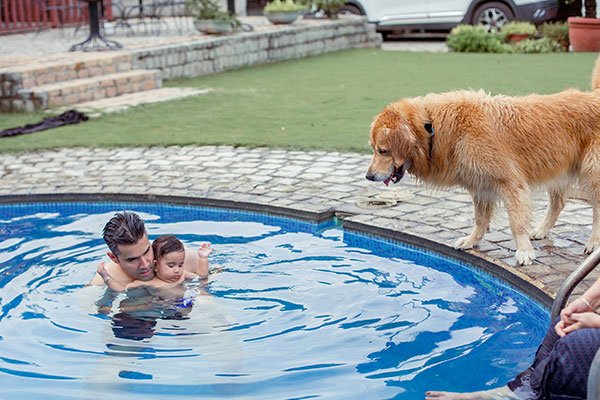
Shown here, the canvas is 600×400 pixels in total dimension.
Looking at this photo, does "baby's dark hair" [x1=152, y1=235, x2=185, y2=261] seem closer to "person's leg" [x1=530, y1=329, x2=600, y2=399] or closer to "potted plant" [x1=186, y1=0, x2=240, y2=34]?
"person's leg" [x1=530, y1=329, x2=600, y2=399]

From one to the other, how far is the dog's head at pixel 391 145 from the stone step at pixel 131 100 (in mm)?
7057

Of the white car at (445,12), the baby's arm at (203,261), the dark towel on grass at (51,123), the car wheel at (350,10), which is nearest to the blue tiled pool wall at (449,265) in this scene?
the baby's arm at (203,261)

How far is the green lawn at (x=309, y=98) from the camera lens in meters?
10.8

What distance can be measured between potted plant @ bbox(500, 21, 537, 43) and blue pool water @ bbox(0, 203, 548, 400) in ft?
45.5

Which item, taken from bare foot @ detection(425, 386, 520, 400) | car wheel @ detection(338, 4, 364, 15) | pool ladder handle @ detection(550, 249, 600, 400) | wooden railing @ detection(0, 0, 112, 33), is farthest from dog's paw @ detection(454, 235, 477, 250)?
car wheel @ detection(338, 4, 364, 15)

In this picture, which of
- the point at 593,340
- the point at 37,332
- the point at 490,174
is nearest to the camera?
the point at 593,340

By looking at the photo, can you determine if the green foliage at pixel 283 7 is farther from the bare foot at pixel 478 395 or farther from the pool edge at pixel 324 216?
the bare foot at pixel 478 395

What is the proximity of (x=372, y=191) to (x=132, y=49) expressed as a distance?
863cm

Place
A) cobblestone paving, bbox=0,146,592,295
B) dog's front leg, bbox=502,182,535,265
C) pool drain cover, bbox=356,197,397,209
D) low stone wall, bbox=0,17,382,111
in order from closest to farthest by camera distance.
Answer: dog's front leg, bbox=502,182,535,265, cobblestone paving, bbox=0,146,592,295, pool drain cover, bbox=356,197,397,209, low stone wall, bbox=0,17,382,111

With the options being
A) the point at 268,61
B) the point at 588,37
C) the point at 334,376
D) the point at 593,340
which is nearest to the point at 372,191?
the point at 334,376

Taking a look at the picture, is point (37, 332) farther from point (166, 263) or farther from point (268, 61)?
point (268, 61)

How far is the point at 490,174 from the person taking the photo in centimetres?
621

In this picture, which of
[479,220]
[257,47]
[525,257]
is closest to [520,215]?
[525,257]

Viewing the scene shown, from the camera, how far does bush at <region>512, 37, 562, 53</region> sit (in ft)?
62.6
